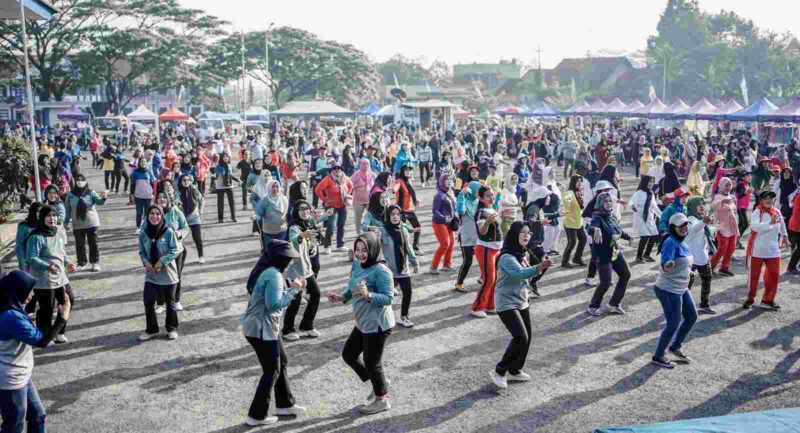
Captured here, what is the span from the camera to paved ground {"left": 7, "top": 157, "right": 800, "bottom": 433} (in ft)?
21.1

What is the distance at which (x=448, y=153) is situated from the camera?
20.1 meters

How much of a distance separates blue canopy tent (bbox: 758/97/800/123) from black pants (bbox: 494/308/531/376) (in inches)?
902

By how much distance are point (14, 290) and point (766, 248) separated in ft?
27.3

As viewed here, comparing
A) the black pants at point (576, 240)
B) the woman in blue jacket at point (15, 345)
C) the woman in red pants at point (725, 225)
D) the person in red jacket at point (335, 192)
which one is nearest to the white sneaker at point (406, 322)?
the black pants at point (576, 240)

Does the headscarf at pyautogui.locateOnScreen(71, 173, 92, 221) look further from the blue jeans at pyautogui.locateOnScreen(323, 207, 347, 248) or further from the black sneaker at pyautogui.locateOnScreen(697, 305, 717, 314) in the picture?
the black sneaker at pyautogui.locateOnScreen(697, 305, 717, 314)

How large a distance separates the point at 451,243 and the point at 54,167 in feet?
34.4

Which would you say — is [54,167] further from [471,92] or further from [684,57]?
[471,92]

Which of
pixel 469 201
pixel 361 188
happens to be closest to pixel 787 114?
pixel 361 188

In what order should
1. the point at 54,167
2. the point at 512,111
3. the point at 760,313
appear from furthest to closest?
1. the point at 512,111
2. the point at 54,167
3. the point at 760,313

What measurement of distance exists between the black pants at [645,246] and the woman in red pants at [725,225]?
43.5 inches

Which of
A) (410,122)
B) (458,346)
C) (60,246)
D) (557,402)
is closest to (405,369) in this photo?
(458,346)

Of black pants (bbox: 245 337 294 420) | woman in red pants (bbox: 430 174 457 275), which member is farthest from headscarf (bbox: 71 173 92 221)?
black pants (bbox: 245 337 294 420)

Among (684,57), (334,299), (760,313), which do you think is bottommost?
(760,313)

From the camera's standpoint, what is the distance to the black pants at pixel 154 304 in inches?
329
